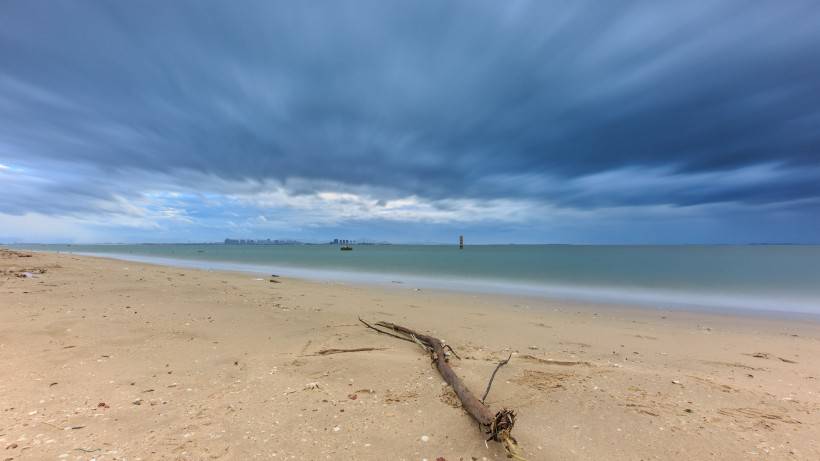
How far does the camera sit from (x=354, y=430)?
353 centimetres

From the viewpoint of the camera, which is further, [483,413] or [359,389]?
[359,389]

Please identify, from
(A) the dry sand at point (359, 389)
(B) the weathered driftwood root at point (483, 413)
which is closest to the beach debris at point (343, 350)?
(A) the dry sand at point (359, 389)

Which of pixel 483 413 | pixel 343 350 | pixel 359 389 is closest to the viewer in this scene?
pixel 483 413

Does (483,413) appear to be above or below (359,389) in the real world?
above

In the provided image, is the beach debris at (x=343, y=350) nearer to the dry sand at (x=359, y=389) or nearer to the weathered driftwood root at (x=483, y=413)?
the dry sand at (x=359, y=389)

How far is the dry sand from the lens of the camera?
3.24 m

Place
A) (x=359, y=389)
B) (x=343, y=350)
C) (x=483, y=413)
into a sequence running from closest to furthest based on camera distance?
1. (x=483, y=413)
2. (x=359, y=389)
3. (x=343, y=350)

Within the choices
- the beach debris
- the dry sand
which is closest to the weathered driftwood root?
the dry sand

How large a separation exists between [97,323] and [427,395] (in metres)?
7.04

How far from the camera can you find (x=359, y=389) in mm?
4531

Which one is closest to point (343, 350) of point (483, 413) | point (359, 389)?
point (359, 389)

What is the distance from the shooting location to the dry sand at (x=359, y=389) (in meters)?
3.24

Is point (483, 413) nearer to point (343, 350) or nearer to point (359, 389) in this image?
point (359, 389)

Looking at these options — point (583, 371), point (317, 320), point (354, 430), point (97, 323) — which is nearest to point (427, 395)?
point (354, 430)
